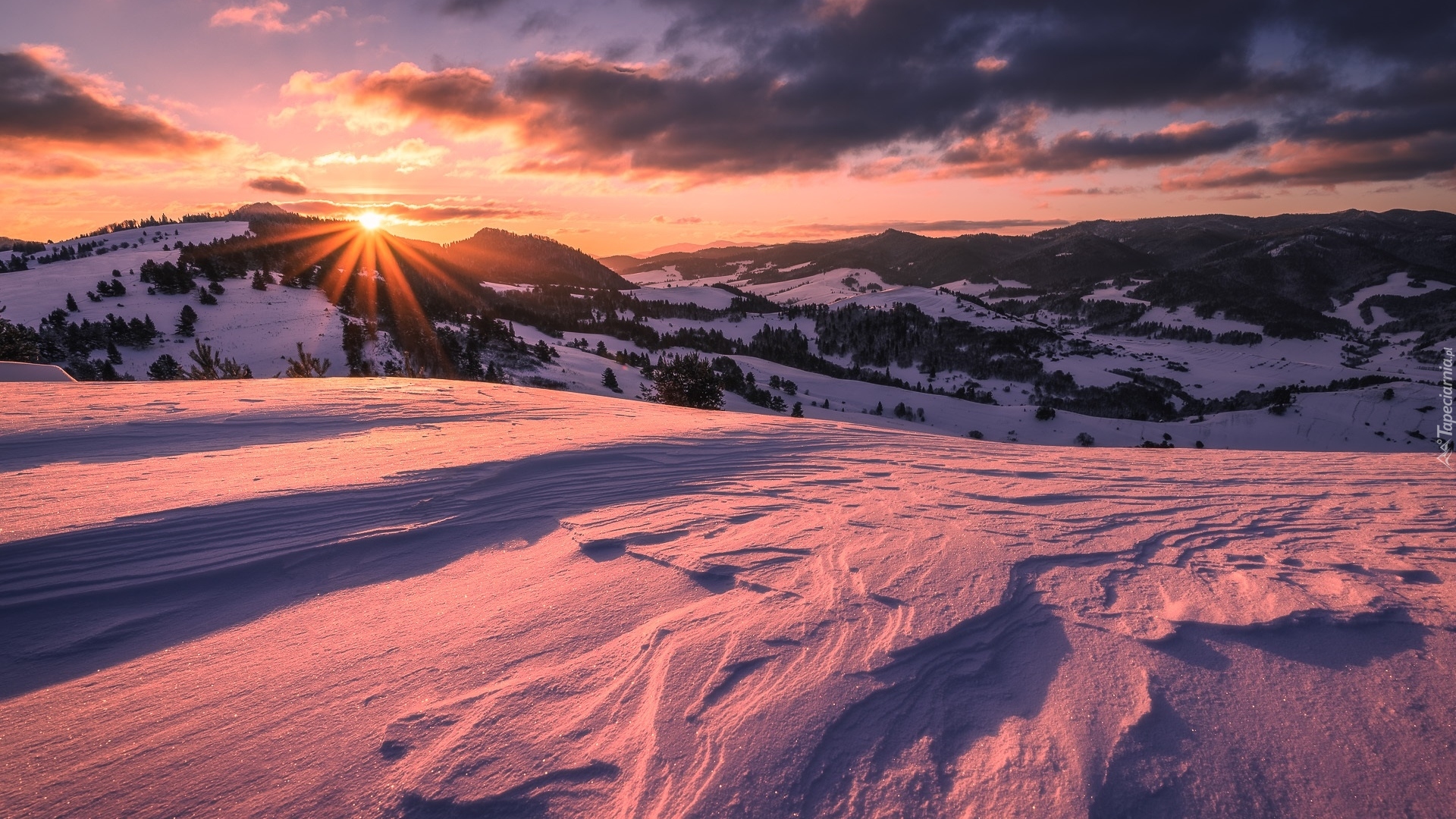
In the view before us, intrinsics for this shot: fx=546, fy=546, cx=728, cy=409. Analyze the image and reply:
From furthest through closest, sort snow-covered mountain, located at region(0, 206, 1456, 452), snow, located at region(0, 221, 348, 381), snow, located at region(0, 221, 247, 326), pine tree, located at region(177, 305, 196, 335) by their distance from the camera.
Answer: snow-covered mountain, located at region(0, 206, 1456, 452)
snow, located at region(0, 221, 247, 326)
pine tree, located at region(177, 305, 196, 335)
snow, located at region(0, 221, 348, 381)

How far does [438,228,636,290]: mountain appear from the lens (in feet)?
449

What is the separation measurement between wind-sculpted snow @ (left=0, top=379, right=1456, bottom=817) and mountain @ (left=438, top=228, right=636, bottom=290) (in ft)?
440

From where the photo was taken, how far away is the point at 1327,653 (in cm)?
213

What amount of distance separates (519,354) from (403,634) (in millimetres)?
33485

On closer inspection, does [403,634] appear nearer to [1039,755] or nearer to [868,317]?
[1039,755]

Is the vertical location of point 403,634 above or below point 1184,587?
above

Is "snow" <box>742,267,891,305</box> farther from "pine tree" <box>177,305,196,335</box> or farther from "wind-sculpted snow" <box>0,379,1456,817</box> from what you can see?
"wind-sculpted snow" <box>0,379,1456,817</box>

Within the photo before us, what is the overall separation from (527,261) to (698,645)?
168066 millimetres

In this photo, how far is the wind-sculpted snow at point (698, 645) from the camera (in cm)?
156

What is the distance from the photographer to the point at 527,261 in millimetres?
154500

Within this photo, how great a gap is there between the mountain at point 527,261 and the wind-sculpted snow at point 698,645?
134007mm

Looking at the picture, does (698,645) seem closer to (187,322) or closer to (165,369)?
(165,369)

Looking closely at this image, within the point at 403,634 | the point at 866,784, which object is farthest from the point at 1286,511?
the point at 403,634

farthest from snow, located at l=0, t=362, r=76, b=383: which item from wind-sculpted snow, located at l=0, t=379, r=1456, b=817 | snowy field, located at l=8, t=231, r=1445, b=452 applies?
snowy field, located at l=8, t=231, r=1445, b=452
